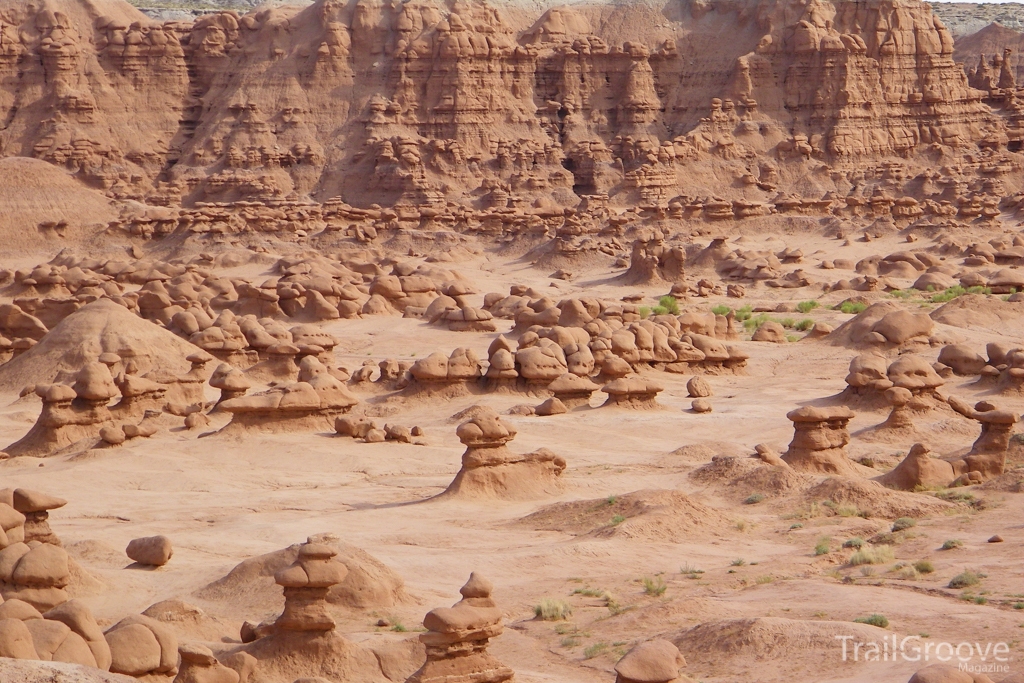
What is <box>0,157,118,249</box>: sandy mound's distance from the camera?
Answer: 148ft

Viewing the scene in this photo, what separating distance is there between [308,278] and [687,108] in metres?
28.6

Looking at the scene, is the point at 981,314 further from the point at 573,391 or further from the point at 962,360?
the point at 573,391

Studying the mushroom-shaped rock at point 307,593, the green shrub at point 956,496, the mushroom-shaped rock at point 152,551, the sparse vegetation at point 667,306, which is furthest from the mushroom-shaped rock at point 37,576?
the sparse vegetation at point 667,306

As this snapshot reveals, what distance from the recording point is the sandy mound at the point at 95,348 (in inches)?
848

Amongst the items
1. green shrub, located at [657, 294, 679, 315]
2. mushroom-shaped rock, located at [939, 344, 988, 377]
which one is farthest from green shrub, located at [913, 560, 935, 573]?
green shrub, located at [657, 294, 679, 315]

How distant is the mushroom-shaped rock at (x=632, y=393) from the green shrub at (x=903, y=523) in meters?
7.03

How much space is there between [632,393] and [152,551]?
9.14 meters

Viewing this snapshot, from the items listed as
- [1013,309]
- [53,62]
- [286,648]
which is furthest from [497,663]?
[53,62]

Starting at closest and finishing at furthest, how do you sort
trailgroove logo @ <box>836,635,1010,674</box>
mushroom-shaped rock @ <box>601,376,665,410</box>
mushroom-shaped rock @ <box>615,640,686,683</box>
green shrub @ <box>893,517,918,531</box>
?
mushroom-shaped rock @ <box>615,640,686,683</box>
trailgroove logo @ <box>836,635,1010,674</box>
green shrub @ <box>893,517,918,531</box>
mushroom-shaped rock @ <box>601,376,665,410</box>

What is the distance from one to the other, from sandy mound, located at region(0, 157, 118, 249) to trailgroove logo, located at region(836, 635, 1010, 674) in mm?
39566

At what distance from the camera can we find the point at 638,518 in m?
12.6

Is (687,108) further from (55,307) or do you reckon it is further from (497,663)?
(497,663)

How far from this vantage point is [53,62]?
55.2 m

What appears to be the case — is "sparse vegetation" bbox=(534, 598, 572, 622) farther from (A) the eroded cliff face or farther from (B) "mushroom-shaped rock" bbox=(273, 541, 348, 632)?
(A) the eroded cliff face
